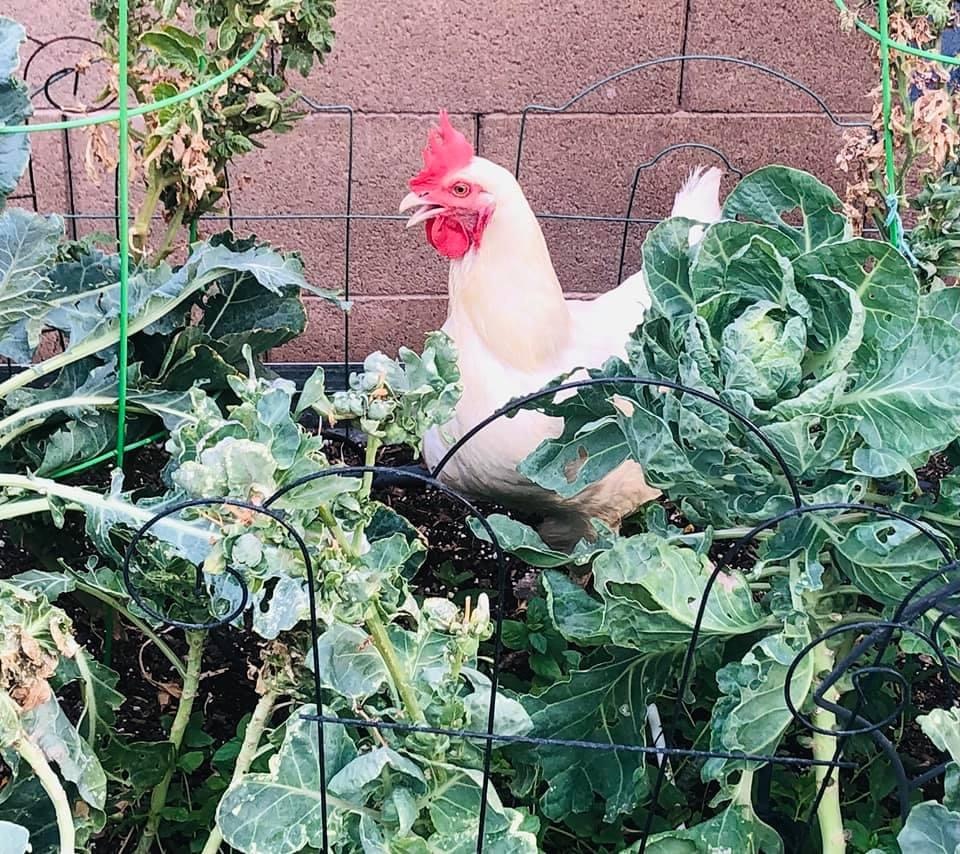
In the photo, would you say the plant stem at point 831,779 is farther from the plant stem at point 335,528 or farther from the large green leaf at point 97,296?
the large green leaf at point 97,296

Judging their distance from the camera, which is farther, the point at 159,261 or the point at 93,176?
the point at 159,261

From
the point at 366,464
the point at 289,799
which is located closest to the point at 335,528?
the point at 366,464

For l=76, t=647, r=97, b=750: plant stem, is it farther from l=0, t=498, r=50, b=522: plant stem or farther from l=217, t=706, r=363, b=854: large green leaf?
l=217, t=706, r=363, b=854: large green leaf

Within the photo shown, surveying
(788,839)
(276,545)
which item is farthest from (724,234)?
(788,839)

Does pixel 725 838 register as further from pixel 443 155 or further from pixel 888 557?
pixel 443 155

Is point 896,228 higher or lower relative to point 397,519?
higher

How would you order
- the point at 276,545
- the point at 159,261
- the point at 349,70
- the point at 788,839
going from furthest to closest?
the point at 349,70 → the point at 159,261 → the point at 788,839 → the point at 276,545

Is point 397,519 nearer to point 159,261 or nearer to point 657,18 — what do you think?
point 159,261

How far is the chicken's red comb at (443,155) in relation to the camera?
1.73 m

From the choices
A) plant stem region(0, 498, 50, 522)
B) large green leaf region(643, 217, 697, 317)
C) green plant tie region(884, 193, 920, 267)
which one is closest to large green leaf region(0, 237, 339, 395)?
plant stem region(0, 498, 50, 522)

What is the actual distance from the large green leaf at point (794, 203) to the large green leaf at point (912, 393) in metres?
0.13

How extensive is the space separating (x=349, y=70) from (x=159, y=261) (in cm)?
114

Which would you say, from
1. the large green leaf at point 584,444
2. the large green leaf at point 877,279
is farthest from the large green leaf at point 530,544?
the large green leaf at point 877,279

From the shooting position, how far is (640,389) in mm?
1160
